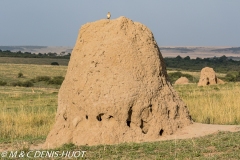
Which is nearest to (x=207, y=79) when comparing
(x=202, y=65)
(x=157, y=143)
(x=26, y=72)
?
(x=157, y=143)

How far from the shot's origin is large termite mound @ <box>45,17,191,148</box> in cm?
841

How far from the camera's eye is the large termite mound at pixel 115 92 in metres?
8.41

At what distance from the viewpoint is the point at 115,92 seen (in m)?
8.46

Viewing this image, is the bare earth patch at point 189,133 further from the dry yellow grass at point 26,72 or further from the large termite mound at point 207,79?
the dry yellow grass at point 26,72

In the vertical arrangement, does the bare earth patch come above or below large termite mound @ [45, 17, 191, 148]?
below

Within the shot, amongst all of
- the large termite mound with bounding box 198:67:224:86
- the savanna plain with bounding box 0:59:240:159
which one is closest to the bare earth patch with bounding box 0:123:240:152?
the savanna plain with bounding box 0:59:240:159

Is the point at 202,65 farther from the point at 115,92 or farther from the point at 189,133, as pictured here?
the point at 115,92

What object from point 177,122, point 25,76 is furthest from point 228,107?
point 25,76

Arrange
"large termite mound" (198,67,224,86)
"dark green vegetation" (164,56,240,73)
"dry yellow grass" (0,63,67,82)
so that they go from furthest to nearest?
"dark green vegetation" (164,56,240,73) < "dry yellow grass" (0,63,67,82) < "large termite mound" (198,67,224,86)

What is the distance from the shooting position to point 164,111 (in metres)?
8.74

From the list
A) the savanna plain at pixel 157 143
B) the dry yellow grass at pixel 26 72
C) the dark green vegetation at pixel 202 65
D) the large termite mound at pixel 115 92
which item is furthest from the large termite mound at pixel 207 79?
the dark green vegetation at pixel 202 65

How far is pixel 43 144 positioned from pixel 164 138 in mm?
2211

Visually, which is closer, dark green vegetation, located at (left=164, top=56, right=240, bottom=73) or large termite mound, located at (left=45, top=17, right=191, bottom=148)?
large termite mound, located at (left=45, top=17, right=191, bottom=148)

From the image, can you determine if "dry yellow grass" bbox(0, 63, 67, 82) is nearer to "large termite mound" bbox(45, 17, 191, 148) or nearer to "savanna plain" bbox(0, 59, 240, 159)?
"savanna plain" bbox(0, 59, 240, 159)
